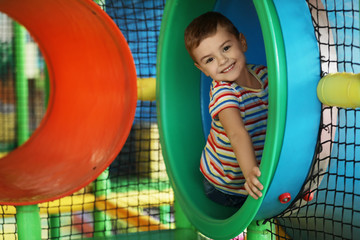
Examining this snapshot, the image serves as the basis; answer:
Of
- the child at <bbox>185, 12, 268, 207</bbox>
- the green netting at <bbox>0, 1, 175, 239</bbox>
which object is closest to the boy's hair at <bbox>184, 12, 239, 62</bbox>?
the child at <bbox>185, 12, 268, 207</bbox>

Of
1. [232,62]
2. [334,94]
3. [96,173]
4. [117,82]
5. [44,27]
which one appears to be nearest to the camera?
[334,94]

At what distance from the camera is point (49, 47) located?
186 centimetres

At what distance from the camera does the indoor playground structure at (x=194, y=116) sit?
100 cm

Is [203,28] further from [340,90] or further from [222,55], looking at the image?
[340,90]

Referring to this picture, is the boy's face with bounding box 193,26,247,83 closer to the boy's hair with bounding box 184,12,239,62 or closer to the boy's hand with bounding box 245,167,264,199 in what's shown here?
the boy's hair with bounding box 184,12,239,62

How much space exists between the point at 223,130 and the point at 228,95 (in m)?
0.13

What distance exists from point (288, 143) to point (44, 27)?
3.68 feet

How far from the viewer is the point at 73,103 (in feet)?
5.80

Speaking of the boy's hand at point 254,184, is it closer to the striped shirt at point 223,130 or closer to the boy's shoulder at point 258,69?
the striped shirt at point 223,130

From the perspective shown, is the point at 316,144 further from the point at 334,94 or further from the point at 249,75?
the point at 249,75

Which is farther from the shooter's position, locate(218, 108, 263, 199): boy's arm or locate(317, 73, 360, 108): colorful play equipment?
locate(218, 108, 263, 199): boy's arm

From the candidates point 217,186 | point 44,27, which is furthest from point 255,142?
point 44,27

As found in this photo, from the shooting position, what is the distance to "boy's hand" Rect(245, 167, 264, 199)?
104 centimetres

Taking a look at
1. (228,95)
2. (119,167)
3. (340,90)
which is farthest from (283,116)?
(119,167)
